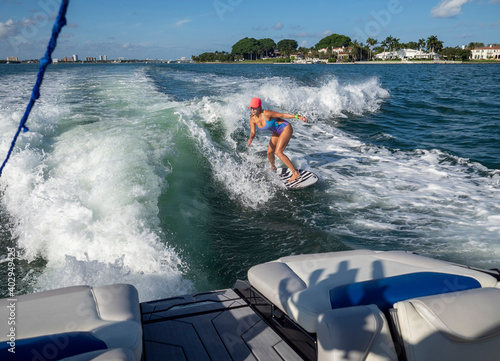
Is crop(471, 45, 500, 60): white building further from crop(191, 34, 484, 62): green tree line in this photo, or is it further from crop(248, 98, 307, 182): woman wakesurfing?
crop(248, 98, 307, 182): woman wakesurfing

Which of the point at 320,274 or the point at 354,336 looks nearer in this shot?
the point at 354,336

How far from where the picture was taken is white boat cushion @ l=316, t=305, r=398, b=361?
6.25ft

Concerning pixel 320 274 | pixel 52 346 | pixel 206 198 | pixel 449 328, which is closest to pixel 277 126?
pixel 206 198

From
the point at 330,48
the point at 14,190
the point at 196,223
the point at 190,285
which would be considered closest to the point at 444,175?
the point at 196,223

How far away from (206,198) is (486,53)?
144m

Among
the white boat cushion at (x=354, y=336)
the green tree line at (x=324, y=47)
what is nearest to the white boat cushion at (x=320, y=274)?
the white boat cushion at (x=354, y=336)

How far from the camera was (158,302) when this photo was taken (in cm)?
312

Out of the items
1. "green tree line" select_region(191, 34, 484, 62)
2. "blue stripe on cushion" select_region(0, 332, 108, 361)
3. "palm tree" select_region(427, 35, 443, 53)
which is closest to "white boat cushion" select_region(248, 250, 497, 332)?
"blue stripe on cushion" select_region(0, 332, 108, 361)

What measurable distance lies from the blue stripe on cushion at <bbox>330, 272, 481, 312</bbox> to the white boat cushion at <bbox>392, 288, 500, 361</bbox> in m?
0.25

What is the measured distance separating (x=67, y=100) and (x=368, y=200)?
13.8 m

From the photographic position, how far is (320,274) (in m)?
2.79

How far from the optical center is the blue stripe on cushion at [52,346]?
183 centimetres

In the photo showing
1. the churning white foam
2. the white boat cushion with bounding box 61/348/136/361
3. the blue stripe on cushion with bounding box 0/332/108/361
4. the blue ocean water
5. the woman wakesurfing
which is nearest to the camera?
the white boat cushion with bounding box 61/348/136/361

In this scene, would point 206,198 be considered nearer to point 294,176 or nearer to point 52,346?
point 294,176
